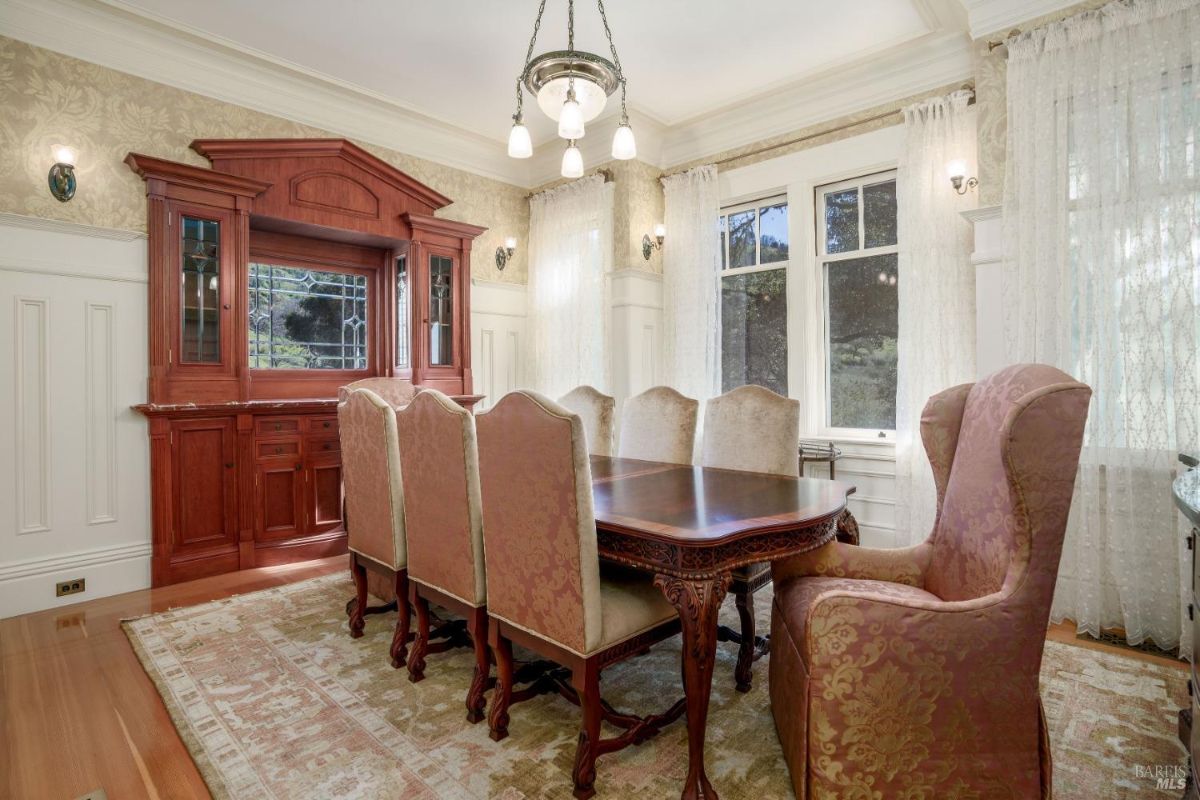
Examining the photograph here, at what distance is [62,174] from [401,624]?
2934 millimetres

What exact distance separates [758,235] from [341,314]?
3.21 m

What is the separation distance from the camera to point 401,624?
2.47 m

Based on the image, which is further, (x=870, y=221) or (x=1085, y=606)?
(x=870, y=221)

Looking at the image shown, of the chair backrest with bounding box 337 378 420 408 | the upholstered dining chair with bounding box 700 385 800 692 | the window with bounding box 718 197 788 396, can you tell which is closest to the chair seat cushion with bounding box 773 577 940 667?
the upholstered dining chair with bounding box 700 385 800 692

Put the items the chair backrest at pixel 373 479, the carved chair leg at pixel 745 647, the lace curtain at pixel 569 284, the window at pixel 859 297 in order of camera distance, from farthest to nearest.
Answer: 1. the lace curtain at pixel 569 284
2. the window at pixel 859 297
3. the chair backrest at pixel 373 479
4. the carved chair leg at pixel 745 647

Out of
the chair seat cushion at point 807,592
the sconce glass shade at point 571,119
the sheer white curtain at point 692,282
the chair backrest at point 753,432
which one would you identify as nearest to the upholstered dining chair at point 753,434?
the chair backrest at point 753,432

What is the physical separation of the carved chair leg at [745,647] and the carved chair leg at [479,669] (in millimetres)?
912

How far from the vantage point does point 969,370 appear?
3.36m

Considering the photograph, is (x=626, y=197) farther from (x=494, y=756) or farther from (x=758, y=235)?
(x=494, y=756)

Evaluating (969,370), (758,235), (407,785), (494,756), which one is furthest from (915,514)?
(407,785)

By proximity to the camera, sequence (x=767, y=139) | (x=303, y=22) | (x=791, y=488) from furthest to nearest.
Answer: (x=767, y=139) < (x=303, y=22) < (x=791, y=488)

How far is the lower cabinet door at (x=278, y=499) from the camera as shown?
3762 millimetres

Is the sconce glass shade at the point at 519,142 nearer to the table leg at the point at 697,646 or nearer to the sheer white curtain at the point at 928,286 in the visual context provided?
the table leg at the point at 697,646

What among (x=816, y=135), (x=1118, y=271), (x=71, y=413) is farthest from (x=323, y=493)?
(x=1118, y=271)
